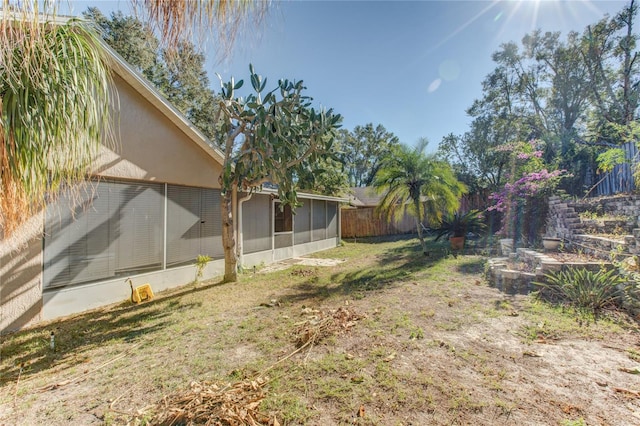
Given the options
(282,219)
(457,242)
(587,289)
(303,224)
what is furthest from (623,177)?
(282,219)

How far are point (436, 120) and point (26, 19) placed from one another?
17.0 meters

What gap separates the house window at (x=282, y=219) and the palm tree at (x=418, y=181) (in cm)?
365

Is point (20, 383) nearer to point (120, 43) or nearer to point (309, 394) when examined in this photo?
point (309, 394)

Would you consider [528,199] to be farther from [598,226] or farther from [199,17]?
[199,17]

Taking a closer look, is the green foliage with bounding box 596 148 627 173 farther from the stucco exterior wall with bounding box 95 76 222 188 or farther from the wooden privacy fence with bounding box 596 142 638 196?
the stucco exterior wall with bounding box 95 76 222 188

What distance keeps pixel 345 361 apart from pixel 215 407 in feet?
4.70

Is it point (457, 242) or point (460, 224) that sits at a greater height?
point (460, 224)

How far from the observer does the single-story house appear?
4531mm

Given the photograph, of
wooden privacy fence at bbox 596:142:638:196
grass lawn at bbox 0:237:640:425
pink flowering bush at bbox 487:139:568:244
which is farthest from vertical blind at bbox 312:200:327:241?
wooden privacy fence at bbox 596:142:638:196

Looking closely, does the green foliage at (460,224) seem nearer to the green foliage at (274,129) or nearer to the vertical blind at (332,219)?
the vertical blind at (332,219)

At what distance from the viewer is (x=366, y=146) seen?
31.9m

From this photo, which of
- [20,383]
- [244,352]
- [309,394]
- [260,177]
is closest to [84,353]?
[20,383]

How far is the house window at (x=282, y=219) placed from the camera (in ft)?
34.4

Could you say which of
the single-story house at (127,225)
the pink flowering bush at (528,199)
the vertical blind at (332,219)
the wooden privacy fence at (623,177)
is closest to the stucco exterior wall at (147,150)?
the single-story house at (127,225)
